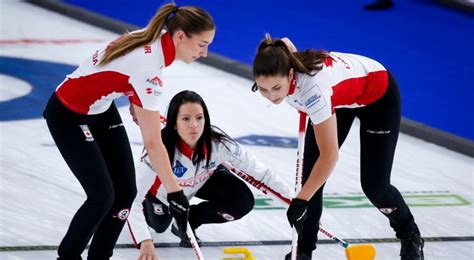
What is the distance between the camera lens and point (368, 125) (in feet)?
15.5

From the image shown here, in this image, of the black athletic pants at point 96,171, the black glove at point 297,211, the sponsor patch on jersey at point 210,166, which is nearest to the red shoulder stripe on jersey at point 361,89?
the black glove at point 297,211

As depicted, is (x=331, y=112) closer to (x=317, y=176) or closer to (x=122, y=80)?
(x=317, y=176)

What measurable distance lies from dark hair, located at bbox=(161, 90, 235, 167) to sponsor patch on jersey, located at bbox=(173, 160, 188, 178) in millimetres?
41

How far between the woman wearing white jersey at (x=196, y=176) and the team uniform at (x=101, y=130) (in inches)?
10.5

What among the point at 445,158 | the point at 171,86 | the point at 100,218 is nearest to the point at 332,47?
the point at 171,86

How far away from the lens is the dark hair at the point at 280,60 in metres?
4.11

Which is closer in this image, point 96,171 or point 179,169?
point 96,171

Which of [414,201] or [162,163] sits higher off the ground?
[162,163]

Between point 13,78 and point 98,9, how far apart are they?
10.8ft

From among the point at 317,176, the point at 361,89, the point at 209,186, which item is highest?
the point at 361,89

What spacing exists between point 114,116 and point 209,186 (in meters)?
0.96

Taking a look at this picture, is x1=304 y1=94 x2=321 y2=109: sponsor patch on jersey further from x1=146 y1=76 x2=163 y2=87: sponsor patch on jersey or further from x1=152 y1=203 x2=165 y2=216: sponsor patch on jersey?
x1=152 y1=203 x2=165 y2=216: sponsor patch on jersey

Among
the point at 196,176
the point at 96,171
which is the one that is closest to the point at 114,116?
the point at 96,171

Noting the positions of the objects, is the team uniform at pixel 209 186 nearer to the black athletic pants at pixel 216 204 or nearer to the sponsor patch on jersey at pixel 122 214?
the black athletic pants at pixel 216 204
